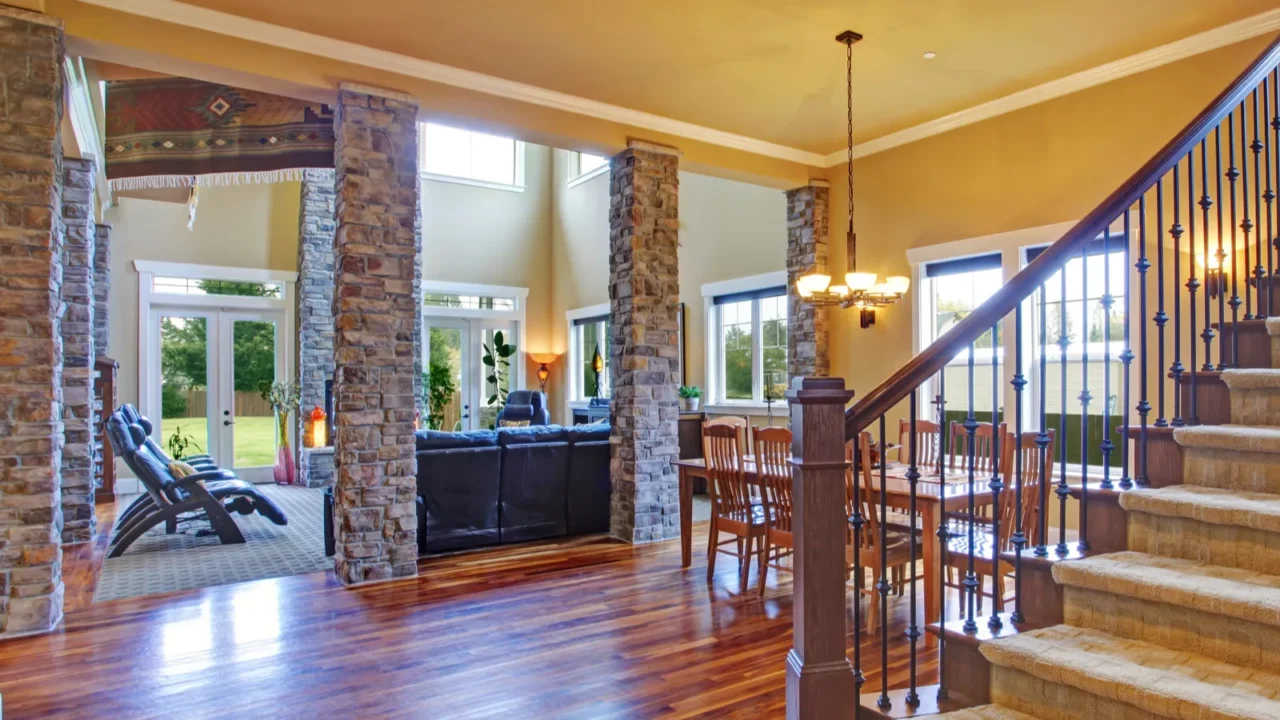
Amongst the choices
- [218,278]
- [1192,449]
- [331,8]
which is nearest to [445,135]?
[218,278]

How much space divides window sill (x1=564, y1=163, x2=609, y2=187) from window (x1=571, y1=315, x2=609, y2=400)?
203 centimetres

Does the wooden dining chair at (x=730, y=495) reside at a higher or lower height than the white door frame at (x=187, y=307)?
lower

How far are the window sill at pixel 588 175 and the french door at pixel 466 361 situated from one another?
2.31 meters

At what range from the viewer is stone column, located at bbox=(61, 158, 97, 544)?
19.6 feet

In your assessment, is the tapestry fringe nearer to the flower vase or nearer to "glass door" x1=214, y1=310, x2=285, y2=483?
"glass door" x1=214, y1=310, x2=285, y2=483

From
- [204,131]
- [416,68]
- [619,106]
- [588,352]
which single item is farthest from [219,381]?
[619,106]

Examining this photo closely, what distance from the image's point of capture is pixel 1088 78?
17.1 feet

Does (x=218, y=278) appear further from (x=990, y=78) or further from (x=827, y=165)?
(x=990, y=78)

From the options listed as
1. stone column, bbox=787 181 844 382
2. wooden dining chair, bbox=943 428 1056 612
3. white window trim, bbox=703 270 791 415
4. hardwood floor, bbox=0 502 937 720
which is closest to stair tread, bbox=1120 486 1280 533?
wooden dining chair, bbox=943 428 1056 612

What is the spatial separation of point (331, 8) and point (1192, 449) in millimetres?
4486

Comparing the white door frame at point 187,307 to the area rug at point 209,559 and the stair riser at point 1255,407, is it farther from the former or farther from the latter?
the stair riser at point 1255,407

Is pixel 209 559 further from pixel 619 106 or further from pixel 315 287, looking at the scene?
pixel 315 287

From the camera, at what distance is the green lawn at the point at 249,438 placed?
9.45m

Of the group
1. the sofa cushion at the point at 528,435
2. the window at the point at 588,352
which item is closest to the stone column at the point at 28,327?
the sofa cushion at the point at 528,435
